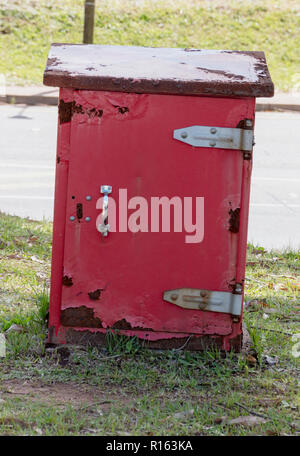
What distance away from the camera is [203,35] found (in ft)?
48.9

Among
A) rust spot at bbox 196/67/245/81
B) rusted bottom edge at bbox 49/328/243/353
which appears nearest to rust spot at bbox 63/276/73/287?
rusted bottom edge at bbox 49/328/243/353

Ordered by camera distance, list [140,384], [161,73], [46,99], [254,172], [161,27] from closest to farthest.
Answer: [140,384] → [161,73] → [254,172] → [46,99] → [161,27]

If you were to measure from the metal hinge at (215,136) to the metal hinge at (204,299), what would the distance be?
2.38ft

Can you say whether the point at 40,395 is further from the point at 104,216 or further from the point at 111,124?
the point at 111,124

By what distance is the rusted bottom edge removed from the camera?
11.2 ft

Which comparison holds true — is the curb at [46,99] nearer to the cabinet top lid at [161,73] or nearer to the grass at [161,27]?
the grass at [161,27]

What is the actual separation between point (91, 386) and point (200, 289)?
716 mm

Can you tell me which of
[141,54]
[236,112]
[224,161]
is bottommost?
[224,161]

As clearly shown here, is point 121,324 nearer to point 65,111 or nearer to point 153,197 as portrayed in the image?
point 153,197

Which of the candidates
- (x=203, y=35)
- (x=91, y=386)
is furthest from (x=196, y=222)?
(x=203, y=35)

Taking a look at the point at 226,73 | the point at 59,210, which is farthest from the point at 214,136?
the point at 59,210

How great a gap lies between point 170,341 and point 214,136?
106cm

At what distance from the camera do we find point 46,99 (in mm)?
12156

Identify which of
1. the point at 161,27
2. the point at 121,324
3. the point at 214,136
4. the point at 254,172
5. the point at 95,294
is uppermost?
the point at 161,27
